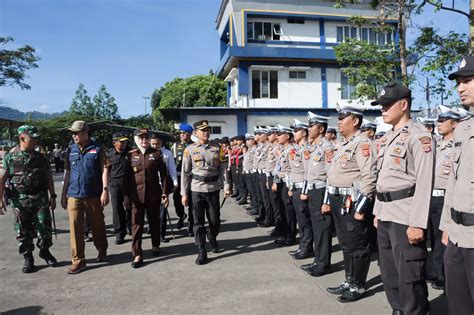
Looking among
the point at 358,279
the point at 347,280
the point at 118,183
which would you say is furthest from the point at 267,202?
the point at 358,279

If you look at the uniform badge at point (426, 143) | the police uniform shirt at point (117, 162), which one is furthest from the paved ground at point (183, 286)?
the uniform badge at point (426, 143)

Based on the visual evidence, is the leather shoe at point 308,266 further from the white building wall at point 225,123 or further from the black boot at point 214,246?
the white building wall at point 225,123

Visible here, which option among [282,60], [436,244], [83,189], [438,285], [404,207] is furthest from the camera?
[282,60]

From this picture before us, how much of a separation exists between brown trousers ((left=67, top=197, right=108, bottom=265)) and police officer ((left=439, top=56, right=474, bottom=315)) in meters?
4.38

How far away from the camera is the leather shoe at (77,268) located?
16.4ft

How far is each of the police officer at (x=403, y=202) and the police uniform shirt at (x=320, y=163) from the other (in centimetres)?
146

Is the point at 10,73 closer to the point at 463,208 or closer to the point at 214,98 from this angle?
the point at 214,98

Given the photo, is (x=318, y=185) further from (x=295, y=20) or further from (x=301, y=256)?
(x=295, y=20)

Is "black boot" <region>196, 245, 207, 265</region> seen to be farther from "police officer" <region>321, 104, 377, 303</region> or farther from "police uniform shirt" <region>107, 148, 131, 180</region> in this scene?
"police uniform shirt" <region>107, 148, 131, 180</region>

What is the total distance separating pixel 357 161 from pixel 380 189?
2.51ft

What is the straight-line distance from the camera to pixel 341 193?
405cm

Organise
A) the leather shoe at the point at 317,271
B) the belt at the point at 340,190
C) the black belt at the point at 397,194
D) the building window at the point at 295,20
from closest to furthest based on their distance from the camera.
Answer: the black belt at the point at 397,194 < the belt at the point at 340,190 < the leather shoe at the point at 317,271 < the building window at the point at 295,20

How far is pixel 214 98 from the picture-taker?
33.7 meters

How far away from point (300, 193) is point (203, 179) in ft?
4.71
